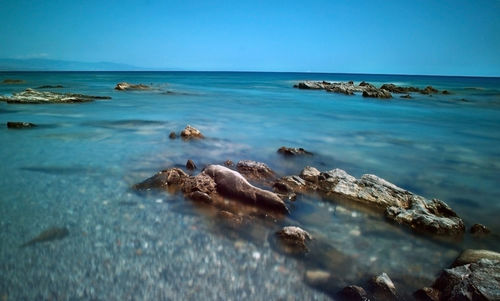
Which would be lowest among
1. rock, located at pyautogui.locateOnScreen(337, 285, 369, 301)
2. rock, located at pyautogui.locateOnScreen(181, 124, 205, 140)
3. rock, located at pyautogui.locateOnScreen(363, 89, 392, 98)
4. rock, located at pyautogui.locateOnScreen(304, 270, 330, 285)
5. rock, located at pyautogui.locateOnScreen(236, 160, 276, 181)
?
rock, located at pyautogui.locateOnScreen(304, 270, 330, 285)

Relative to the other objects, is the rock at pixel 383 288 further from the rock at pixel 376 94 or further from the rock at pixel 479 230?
the rock at pixel 376 94

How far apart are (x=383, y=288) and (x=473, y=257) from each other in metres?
1.48

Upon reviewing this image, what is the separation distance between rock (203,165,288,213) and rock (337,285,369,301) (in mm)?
1964

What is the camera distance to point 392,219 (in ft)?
16.2

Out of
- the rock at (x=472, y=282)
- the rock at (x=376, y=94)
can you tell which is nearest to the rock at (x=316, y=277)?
the rock at (x=472, y=282)

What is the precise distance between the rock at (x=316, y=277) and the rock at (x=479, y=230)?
2.99 m

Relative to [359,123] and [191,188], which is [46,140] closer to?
[191,188]

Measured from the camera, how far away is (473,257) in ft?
12.1

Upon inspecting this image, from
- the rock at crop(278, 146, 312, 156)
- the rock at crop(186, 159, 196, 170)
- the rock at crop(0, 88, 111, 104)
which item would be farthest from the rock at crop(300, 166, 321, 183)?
the rock at crop(0, 88, 111, 104)

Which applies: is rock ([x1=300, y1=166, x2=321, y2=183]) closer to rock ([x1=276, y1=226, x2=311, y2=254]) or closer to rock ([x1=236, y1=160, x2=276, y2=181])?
rock ([x1=236, y1=160, x2=276, y2=181])

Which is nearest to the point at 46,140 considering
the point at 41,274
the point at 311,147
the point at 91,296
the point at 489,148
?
the point at 41,274

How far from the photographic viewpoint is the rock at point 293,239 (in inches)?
155

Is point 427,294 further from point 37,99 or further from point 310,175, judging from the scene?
point 37,99

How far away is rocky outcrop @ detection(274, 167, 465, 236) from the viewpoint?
4664 mm
